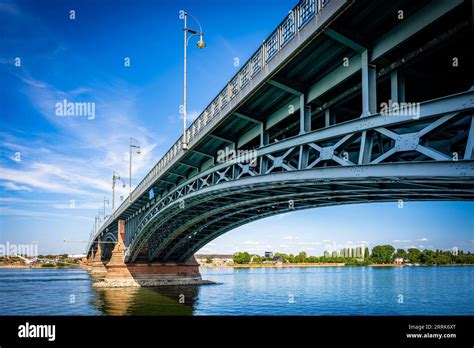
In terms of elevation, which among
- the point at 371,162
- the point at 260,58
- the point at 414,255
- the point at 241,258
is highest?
the point at 260,58

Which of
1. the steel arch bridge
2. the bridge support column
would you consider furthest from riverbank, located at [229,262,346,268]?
the steel arch bridge

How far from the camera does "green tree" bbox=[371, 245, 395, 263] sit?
137375 millimetres

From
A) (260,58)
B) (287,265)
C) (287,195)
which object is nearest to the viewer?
(260,58)

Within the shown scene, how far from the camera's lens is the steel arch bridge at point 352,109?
28.5 ft

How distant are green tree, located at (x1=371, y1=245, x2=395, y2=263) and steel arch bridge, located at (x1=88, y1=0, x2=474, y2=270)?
12926 cm

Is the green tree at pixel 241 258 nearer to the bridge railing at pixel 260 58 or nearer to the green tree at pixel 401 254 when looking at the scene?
the green tree at pixel 401 254

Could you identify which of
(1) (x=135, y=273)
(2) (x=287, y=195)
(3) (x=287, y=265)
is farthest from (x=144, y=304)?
(3) (x=287, y=265)

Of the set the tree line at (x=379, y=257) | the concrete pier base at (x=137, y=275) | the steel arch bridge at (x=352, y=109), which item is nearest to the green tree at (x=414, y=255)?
the tree line at (x=379, y=257)

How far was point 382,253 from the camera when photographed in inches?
5408

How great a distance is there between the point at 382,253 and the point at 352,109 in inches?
5344

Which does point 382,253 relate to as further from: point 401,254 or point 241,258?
point 241,258

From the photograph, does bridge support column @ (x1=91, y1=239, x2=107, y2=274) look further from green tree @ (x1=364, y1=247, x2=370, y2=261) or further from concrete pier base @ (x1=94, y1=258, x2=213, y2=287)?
green tree @ (x1=364, y1=247, x2=370, y2=261)

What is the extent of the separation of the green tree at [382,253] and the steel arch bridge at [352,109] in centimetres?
12926

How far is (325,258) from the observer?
529 ft
